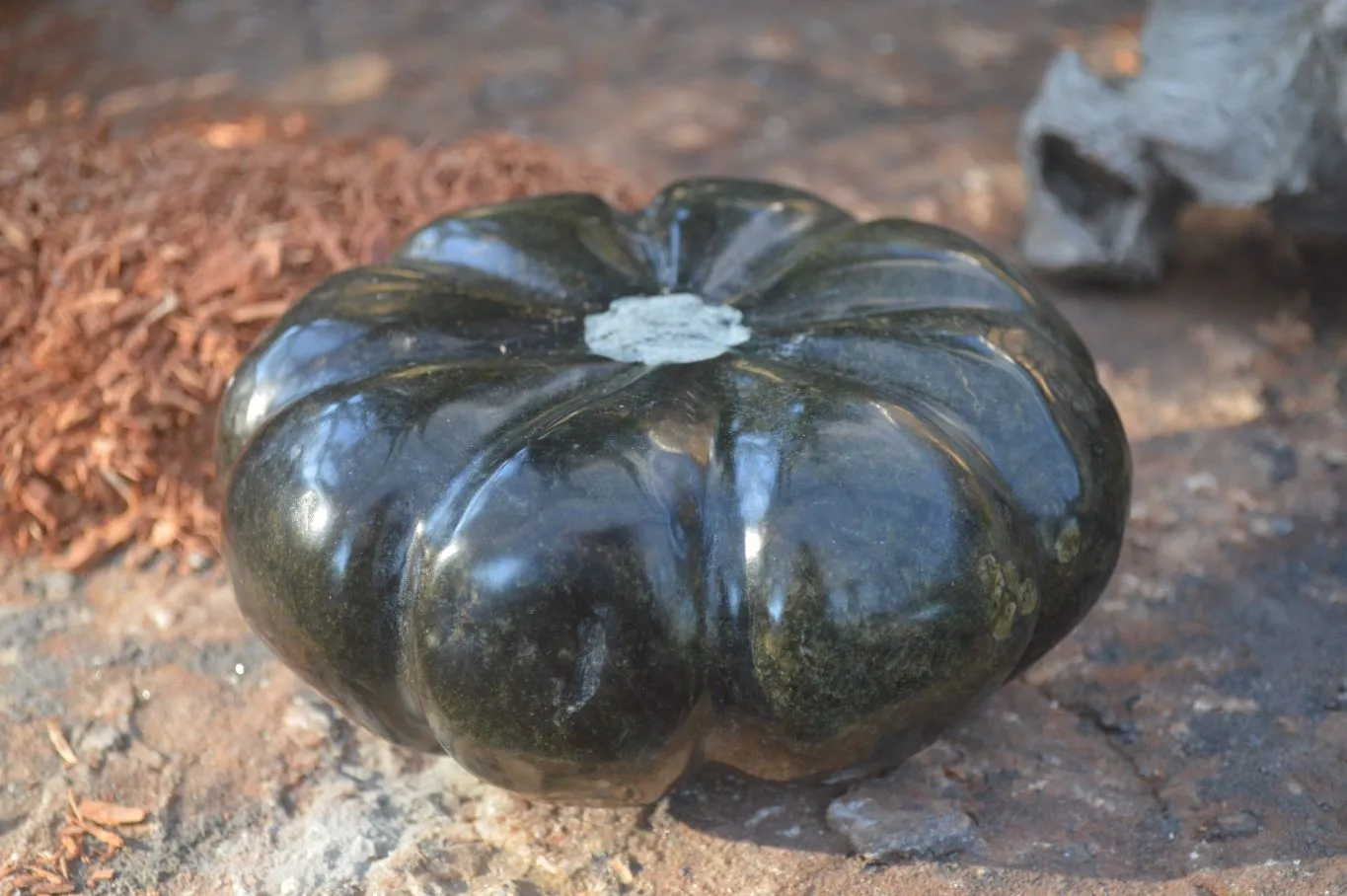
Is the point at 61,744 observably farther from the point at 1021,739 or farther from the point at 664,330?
the point at 1021,739

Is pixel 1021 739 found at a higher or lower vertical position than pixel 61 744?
lower

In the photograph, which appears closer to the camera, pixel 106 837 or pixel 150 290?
pixel 106 837

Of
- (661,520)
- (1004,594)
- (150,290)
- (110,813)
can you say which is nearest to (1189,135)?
(1004,594)

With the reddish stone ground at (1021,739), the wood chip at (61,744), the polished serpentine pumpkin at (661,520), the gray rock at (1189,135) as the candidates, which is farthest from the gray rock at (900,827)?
the gray rock at (1189,135)

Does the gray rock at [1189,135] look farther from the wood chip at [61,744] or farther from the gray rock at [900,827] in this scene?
the wood chip at [61,744]

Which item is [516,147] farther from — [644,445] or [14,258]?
[644,445]

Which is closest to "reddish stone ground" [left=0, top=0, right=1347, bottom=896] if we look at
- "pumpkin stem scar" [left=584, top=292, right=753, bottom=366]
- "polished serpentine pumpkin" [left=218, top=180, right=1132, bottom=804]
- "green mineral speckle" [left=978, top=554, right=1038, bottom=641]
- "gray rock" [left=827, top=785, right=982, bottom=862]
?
"gray rock" [left=827, top=785, right=982, bottom=862]
